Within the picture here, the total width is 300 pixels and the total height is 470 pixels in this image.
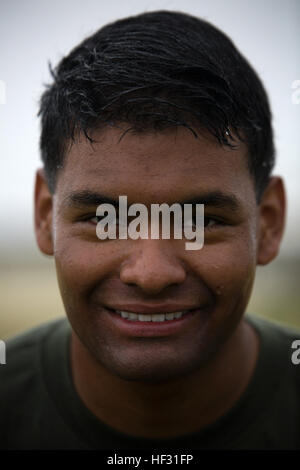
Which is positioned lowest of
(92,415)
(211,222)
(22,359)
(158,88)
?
(92,415)

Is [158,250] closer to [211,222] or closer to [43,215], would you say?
[211,222]

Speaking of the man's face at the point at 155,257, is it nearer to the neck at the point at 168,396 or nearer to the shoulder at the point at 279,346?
the neck at the point at 168,396

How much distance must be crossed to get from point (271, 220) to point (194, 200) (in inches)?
20.3

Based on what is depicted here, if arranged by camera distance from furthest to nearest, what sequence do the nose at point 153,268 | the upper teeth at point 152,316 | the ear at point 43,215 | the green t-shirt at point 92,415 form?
1. the ear at point 43,215
2. the green t-shirt at point 92,415
3. the upper teeth at point 152,316
4. the nose at point 153,268

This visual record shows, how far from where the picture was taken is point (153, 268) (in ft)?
3.98

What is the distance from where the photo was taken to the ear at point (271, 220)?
64.2 inches

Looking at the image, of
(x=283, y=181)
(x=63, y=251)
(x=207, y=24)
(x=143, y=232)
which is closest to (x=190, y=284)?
(x=143, y=232)

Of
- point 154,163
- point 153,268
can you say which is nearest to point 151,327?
point 153,268

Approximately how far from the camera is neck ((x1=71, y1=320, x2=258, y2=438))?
156 centimetres

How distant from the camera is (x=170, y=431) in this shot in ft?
5.09

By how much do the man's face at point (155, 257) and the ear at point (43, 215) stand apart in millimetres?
231

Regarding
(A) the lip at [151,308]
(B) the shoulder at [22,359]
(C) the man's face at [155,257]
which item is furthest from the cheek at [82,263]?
(B) the shoulder at [22,359]

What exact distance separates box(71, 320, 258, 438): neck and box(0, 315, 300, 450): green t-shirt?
4 centimetres

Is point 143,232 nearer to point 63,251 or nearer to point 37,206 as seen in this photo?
point 63,251
